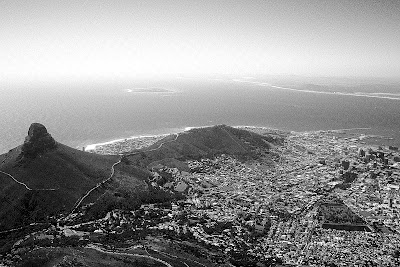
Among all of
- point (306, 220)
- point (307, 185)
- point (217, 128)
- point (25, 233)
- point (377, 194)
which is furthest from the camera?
point (217, 128)

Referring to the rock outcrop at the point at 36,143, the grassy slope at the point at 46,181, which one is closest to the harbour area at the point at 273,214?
the grassy slope at the point at 46,181

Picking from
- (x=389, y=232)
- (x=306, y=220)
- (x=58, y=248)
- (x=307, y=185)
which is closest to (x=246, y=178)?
(x=307, y=185)

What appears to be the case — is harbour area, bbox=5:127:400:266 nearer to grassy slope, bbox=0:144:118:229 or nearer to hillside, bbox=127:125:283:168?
hillside, bbox=127:125:283:168

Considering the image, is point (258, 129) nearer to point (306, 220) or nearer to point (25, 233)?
point (306, 220)

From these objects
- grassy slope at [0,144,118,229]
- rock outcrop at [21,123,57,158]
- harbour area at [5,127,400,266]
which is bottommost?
harbour area at [5,127,400,266]

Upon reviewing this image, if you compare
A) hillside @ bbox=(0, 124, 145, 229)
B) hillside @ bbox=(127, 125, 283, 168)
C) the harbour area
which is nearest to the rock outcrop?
hillside @ bbox=(0, 124, 145, 229)

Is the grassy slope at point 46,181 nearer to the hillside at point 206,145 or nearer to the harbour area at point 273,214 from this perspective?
the harbour area at point 273,214
